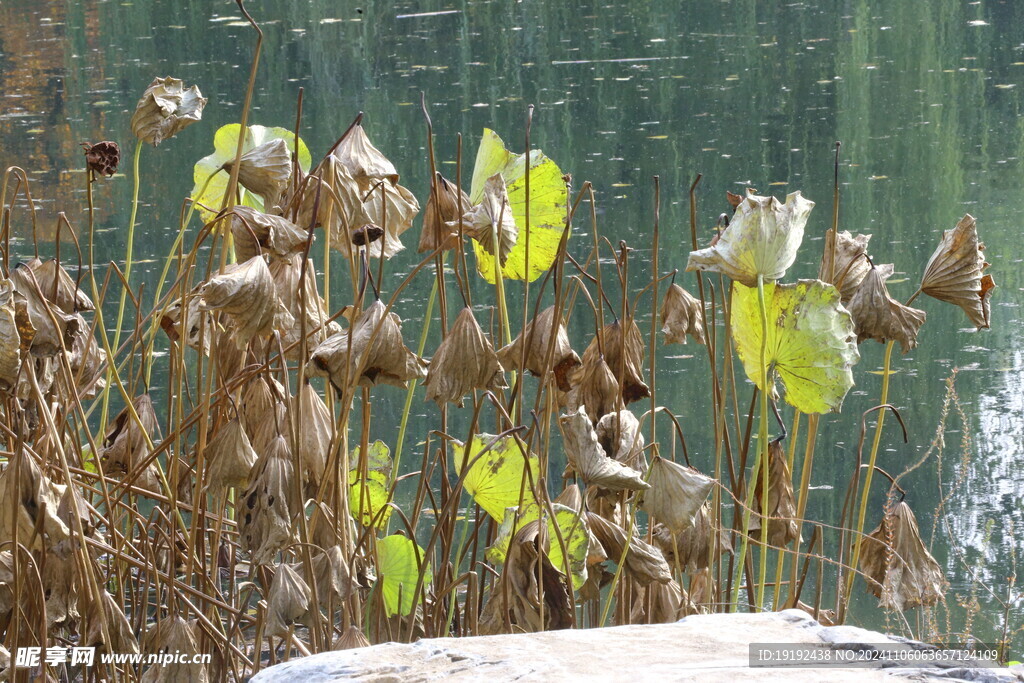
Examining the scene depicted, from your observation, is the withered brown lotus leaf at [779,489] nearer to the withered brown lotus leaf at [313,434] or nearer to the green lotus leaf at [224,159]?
the withered brown lotus leaf at [313,434]

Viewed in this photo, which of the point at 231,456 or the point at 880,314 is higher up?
the point at 880,314

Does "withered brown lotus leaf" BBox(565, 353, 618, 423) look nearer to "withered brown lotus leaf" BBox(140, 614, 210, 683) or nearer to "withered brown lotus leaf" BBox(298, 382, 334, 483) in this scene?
"withered brown lotus leaf" BBox(298, 382, 334, 483)

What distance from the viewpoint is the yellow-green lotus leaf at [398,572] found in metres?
1.25

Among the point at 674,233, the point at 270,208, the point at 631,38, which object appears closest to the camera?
the point at 270,208

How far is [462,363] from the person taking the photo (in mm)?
1052

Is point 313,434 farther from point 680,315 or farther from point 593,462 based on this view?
point 680,315

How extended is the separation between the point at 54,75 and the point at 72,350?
17.7 ft

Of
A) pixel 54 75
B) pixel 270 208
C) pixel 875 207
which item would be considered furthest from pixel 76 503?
pixel 54 75

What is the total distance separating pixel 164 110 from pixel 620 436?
51 cm

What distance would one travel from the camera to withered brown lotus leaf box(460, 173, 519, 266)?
3.59 ft

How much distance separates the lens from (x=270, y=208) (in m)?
1.21

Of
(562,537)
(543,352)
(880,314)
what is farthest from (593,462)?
(880,314)

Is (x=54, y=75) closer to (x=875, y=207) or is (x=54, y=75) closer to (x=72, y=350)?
(x=875, y=207)

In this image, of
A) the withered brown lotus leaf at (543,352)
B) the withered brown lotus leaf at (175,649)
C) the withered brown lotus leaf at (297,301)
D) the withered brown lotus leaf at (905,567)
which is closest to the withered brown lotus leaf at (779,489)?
the withered brown lotus leaf at (905,567)
